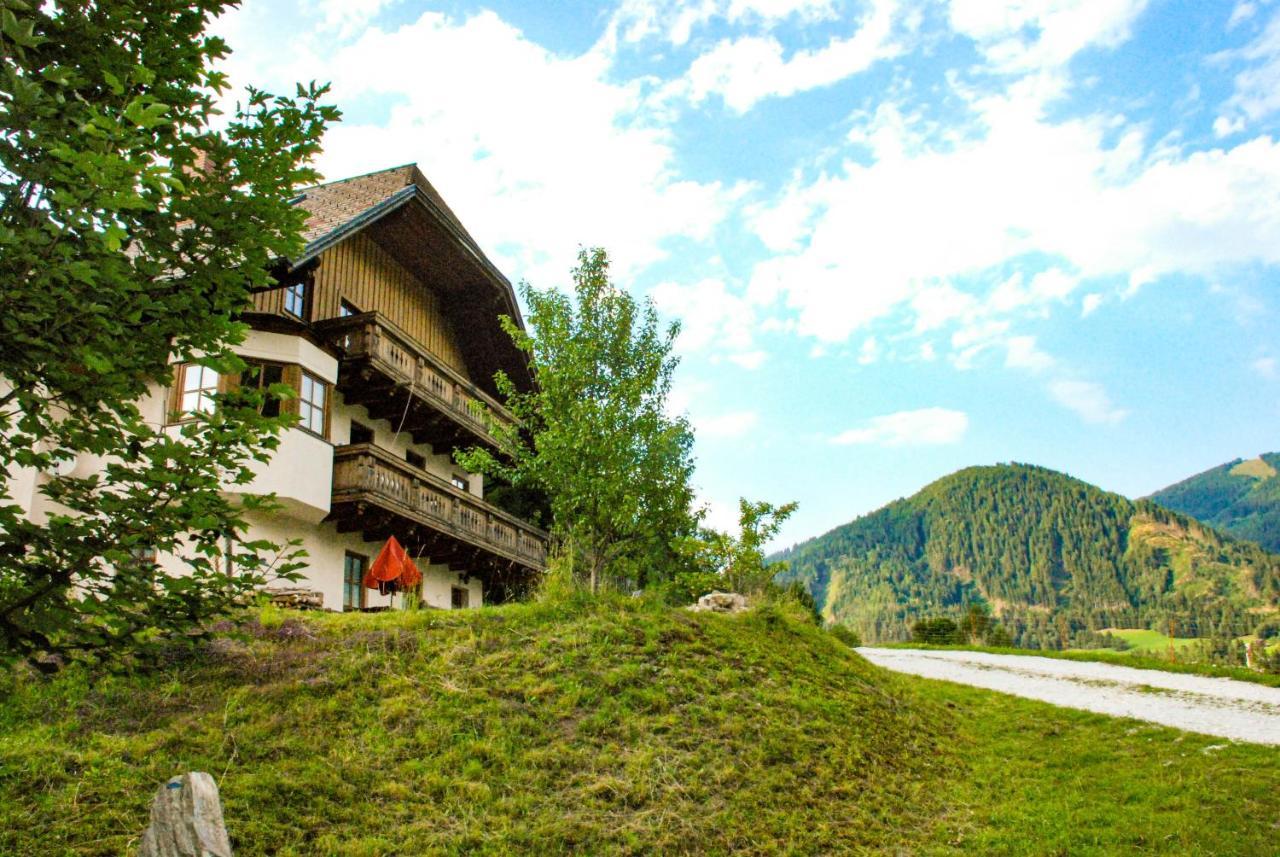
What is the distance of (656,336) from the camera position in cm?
2545

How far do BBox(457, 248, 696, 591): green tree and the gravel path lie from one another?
677 cm

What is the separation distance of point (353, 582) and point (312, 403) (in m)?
4.27

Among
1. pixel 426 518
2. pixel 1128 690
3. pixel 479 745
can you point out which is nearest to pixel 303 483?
pixel 426 518

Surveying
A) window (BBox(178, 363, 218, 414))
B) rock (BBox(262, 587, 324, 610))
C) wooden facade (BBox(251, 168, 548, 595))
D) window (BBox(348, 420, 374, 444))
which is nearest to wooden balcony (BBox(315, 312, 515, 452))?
wooden facade (BBox(251, 168, 548, 595))

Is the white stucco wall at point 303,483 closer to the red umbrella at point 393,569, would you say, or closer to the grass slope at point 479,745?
the red umbrella at point 393,569

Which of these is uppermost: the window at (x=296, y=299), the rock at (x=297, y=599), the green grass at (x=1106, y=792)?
the window at (x=296, y=299)

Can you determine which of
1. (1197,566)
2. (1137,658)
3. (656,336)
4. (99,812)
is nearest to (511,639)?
(99,812)

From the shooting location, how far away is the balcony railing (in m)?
21.2

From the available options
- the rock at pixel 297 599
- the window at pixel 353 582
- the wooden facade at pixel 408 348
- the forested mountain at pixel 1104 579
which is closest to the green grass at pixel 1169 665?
the wooden facade at pixel 408 348

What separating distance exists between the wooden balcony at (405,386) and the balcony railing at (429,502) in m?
1.97

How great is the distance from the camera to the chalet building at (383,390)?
20531 millimetres

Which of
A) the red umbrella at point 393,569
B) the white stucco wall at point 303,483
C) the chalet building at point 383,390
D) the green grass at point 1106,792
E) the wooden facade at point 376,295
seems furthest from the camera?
the wooden facade at point 376,295

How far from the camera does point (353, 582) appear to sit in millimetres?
22875

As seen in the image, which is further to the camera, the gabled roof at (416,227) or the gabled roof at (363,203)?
the gabled roof at (416,227)
